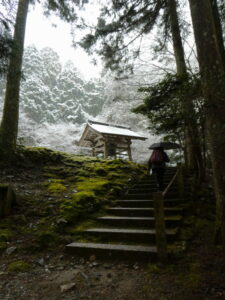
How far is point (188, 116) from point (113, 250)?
3.18 metres

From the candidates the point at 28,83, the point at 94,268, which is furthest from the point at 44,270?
the point at 28,83

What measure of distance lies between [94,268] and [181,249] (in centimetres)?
143

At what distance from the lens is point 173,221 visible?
13.1ft

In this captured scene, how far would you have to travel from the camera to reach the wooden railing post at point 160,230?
290 centimetres

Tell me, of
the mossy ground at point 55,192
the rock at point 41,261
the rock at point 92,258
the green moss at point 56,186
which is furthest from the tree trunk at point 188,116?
the rock at point 41,261

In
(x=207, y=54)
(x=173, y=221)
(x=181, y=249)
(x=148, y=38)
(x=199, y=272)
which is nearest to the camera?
(x=199, y=272)

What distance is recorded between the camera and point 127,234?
145 inches

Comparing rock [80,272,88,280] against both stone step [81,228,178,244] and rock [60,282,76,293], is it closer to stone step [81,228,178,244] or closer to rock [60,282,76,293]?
rock [60,282,76,293]

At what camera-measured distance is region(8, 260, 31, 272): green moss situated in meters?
2.95

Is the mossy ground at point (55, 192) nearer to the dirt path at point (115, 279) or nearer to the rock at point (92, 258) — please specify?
the dirt path at point (115, 279)

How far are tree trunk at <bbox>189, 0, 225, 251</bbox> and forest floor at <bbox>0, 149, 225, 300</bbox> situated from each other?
1.86 feet

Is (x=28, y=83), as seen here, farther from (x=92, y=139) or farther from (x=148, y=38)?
(x=148, y=38)

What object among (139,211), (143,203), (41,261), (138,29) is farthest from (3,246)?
(138,29)

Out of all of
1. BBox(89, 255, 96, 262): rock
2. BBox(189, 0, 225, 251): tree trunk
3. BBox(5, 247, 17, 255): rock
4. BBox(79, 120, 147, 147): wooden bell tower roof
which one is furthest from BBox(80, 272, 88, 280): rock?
BBox(79, 120, 147, 147): wooden bell tower roof
